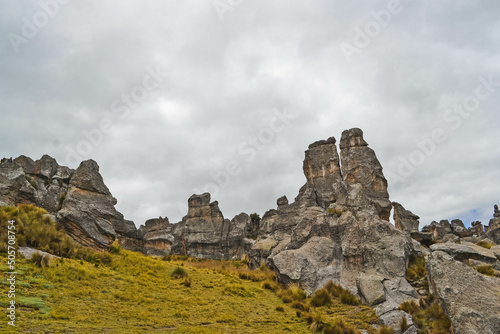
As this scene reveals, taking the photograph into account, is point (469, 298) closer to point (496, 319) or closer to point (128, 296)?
point (496, 319)

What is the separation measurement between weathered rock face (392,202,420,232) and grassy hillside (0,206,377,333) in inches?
1557

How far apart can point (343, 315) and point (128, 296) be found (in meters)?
10.1

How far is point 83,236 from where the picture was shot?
23703 millimetres

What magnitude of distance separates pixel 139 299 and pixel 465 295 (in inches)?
532

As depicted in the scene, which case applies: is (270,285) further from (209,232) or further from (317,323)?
(209,232)

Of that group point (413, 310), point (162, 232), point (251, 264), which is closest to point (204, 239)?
point (162, 232)

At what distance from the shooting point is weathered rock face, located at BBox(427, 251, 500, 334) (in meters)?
12.6

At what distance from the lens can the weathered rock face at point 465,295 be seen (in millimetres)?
12617

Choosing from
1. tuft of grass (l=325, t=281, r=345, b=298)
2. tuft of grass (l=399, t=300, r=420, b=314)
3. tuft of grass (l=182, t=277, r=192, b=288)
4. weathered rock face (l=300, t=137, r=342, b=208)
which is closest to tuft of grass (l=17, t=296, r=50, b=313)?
tuft of grass (l=182, t=277, r=192, b=288)

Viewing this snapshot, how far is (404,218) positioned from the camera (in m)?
56.6

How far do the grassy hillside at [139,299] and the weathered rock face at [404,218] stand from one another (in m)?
39.5

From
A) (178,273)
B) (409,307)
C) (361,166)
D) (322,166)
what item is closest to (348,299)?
(409,307)

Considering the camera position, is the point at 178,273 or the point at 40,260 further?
the point at 178,273

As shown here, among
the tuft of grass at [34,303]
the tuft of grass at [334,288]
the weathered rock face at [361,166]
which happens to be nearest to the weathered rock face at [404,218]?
the weathered rock face at [361,166]
